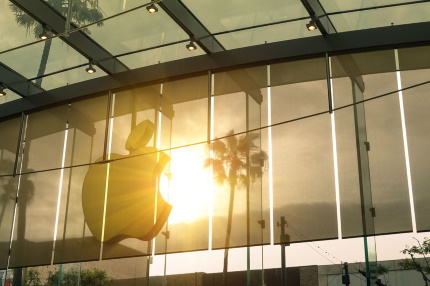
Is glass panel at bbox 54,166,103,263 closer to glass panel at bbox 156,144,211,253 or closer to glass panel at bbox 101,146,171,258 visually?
glass panel at bbox 101,146,171,258

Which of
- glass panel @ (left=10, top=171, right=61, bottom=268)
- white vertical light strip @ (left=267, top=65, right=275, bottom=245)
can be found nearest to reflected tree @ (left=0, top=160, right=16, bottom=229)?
glass panel @ (left=10, top=171, right=61, bottom=268)

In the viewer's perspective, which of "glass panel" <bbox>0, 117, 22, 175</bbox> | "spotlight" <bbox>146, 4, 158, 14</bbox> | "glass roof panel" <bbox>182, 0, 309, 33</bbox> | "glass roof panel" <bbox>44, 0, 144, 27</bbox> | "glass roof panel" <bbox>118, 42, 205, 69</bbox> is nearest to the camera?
"glass roof panel" <bbox>44, 0, 144, 27</bbox>

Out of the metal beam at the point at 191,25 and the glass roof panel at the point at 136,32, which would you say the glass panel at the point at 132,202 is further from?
the metal beam at the point at 191,25

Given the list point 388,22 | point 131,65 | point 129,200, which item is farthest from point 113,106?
point 388,22

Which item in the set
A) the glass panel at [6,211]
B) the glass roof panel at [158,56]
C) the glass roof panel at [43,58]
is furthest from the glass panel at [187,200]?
the glass panel at [6,211]

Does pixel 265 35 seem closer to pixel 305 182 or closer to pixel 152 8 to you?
pixel 152 8

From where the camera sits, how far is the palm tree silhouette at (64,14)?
31.8ft

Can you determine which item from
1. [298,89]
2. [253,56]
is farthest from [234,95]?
[298,89]

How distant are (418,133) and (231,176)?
3213 millimetres

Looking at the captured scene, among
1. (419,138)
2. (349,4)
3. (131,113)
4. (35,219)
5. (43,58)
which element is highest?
(349,4)

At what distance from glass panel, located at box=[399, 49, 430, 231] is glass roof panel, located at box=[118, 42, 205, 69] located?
155 inches

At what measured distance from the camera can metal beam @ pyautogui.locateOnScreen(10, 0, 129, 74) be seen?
10859 millimetres

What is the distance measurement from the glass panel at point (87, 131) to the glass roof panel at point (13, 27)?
214cm

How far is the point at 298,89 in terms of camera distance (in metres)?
11.3
